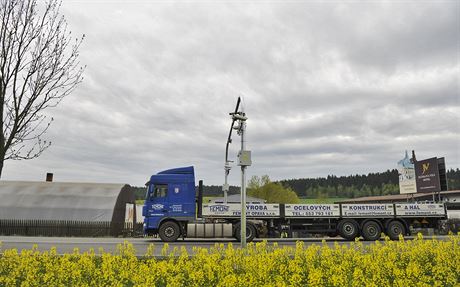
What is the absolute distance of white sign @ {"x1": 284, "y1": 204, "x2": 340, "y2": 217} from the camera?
774 inches

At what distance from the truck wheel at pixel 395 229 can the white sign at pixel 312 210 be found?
3.04 meters

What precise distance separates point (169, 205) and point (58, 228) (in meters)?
14.0

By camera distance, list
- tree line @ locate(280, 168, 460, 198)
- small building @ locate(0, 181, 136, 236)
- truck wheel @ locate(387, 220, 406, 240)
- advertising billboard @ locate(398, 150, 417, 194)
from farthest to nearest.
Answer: tree line @ locate(280, 168, 460, 198)
advertising billboard @ locate(398, 150, 417, 194)
small building @ locate(0, 181, 136, 236)
truck wheel @ locate(387, 220, 406, 240)

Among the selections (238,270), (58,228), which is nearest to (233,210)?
(238,270)

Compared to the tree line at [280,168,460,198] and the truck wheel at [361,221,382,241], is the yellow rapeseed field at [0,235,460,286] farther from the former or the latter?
the tree line at [280,168,460,198]

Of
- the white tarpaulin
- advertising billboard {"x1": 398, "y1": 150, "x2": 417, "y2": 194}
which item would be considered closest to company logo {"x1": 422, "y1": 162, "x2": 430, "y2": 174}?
advertising billboard {"x1": 398, "y1": 150, "x2": 417, "y2": 194}

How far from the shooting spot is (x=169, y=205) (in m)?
18.8

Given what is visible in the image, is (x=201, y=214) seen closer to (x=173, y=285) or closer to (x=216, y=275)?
A: (x=216, y=275)

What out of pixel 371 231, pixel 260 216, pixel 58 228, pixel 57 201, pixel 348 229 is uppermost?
pixel 57 201

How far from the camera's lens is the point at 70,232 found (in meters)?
27.4

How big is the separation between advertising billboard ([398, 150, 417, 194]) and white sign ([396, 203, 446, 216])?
1942 centimetres

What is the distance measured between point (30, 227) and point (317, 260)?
26191 millimetres

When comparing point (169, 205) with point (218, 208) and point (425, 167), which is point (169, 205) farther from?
point (425, 167)

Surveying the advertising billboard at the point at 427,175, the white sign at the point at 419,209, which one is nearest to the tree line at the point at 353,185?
the advertising billboard at the point at 427,175
